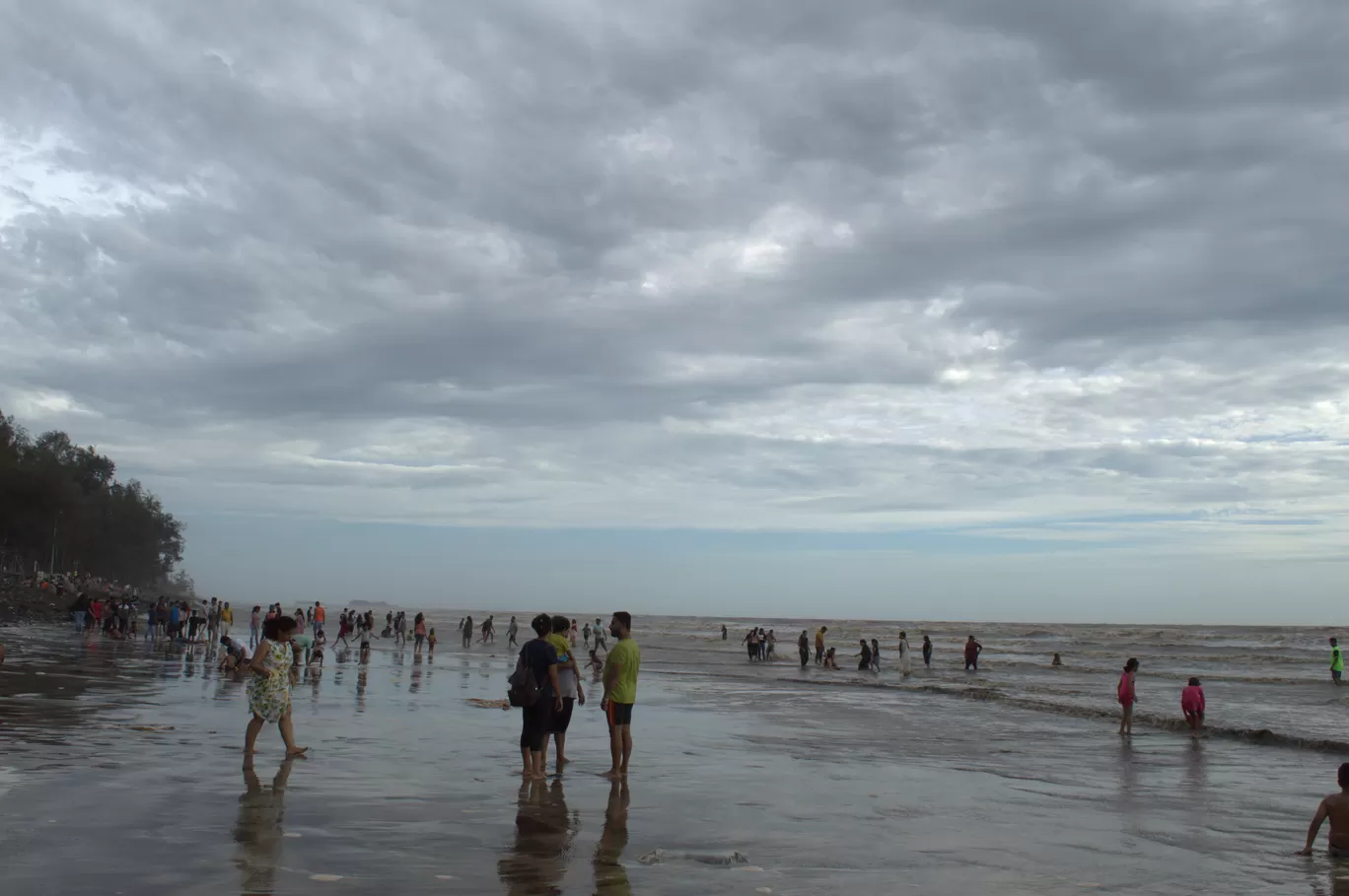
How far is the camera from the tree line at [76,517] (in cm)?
8162

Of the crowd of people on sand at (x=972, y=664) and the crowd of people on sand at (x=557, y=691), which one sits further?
the crowd of people on sand at (x=972, y=664)

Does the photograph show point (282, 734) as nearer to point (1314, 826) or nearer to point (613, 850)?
point (613, 850)

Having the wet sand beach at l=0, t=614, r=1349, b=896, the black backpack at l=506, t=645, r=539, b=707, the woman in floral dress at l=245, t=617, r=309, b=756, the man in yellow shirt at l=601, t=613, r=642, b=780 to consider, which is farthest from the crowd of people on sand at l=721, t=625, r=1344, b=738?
the woman in floral dress at l=245, t=617, r=309, b=756

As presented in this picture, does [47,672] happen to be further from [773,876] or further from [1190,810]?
[1190,810]

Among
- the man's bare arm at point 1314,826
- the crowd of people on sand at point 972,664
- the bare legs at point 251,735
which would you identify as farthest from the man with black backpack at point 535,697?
the crowd of people on sand at point 972,664

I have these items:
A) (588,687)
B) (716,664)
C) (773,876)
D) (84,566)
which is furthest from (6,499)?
(773,876)

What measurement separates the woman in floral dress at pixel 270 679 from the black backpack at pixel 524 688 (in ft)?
8.25

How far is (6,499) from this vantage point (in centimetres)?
7781

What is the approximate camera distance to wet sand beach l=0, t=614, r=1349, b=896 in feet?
24.6

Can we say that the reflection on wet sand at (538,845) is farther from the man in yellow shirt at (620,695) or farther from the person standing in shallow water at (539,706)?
the man in yellow shirt at (620,695)

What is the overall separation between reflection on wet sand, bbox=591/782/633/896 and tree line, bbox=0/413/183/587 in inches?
3248

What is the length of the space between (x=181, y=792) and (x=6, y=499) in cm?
8271

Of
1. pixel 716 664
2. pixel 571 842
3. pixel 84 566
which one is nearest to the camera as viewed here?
pixel 571 842

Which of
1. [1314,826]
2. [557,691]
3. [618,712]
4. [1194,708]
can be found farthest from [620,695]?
[1194,708]
